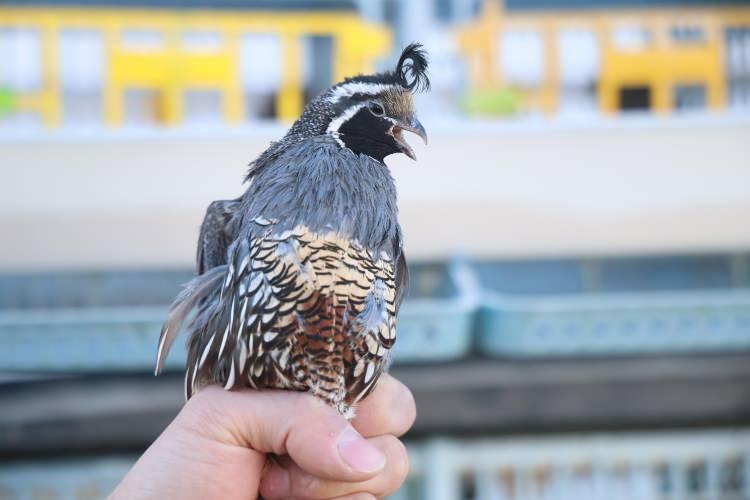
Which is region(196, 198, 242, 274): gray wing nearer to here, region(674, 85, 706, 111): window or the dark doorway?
the dark doorway

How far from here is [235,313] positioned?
0.66m

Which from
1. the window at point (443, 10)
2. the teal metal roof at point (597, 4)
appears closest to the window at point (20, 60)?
the teal metal roof at point (597, 4)

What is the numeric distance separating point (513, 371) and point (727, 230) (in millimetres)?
694

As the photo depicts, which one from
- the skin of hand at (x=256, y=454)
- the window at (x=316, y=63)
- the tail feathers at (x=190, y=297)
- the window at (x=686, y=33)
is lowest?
the skin of hand at (x=256, y=454)

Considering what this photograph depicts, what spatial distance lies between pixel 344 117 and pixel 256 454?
0.32 meters

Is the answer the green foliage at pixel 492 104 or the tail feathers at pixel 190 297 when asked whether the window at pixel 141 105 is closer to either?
the green foliage at pixel 492 104

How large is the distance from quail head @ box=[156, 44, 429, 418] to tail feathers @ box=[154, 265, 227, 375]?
2cm

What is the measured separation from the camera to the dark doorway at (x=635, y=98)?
2537 millimetres

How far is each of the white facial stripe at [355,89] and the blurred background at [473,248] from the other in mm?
220

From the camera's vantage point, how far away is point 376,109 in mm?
729

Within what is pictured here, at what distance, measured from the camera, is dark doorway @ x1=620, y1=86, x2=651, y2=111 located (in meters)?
2.54

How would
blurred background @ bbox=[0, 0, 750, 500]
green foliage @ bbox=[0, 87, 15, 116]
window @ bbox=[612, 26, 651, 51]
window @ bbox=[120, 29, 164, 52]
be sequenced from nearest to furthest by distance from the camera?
blurred background @ bbox=[0, 0, 750, 500] → green foliage @ bbox=[0, 87, 15, 116] → window @ bbox=[120, 29, 164, 52] → window @ bbox=[612, 26, 651, 51]

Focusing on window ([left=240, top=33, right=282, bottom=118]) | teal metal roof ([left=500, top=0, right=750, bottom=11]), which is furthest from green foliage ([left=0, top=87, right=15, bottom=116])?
teal metal roof ([left=500, top=0, right=750, bottom=11])

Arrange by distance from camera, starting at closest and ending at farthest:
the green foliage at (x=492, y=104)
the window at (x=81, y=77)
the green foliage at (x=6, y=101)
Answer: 1. the green foliage at (x=492, y=104)
2. the green foliage at (x=6, y=101)
3. the window at (x=81, y=77)
